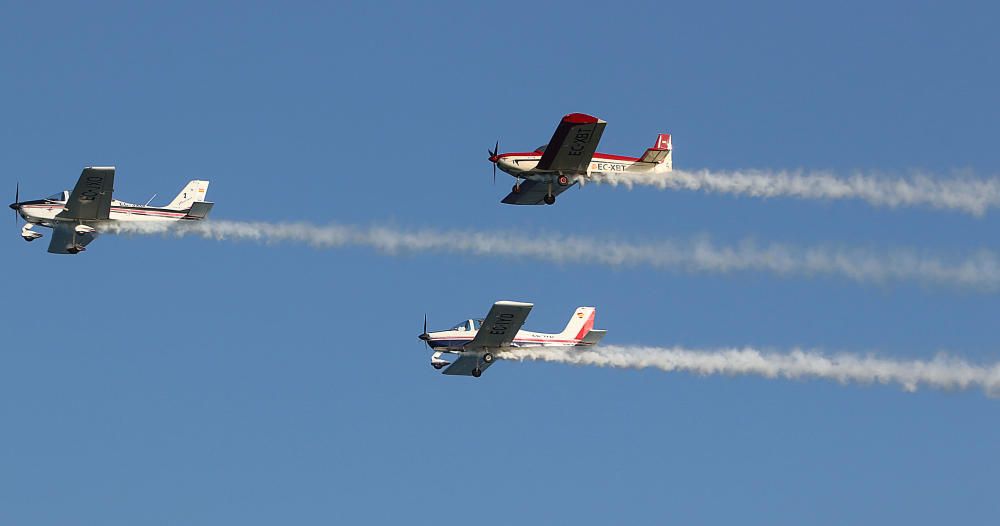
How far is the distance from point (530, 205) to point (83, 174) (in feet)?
52.3

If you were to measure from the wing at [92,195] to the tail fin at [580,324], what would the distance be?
671 inches

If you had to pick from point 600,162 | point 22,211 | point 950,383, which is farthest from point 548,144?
point 22,211

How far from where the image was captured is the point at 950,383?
45.5 m

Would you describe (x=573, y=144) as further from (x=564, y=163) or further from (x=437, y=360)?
(x=437, y=360)

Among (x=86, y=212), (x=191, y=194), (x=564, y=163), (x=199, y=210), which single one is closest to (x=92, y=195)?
(x=86, y=212)

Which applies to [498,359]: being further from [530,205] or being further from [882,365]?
[882,365]

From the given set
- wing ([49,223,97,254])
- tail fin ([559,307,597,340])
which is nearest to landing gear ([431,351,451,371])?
tail fin ([559,307,597,340])

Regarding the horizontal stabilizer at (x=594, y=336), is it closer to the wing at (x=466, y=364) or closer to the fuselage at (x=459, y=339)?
the fuselage at (x=459, y=339)

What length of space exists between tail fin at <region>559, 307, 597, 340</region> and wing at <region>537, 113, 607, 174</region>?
687 centimetres

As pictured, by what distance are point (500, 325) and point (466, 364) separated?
2274 millimetres

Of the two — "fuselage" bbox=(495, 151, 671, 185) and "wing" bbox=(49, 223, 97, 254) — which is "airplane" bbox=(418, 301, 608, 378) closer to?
"fuselage" bbox=(495, 151, 671, 185)

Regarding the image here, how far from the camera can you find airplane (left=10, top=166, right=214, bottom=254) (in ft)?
182

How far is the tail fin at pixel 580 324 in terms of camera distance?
55625 millimetres

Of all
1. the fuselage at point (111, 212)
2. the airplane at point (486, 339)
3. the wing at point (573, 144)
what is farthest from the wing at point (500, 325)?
the fuselage at point (111, 212)
